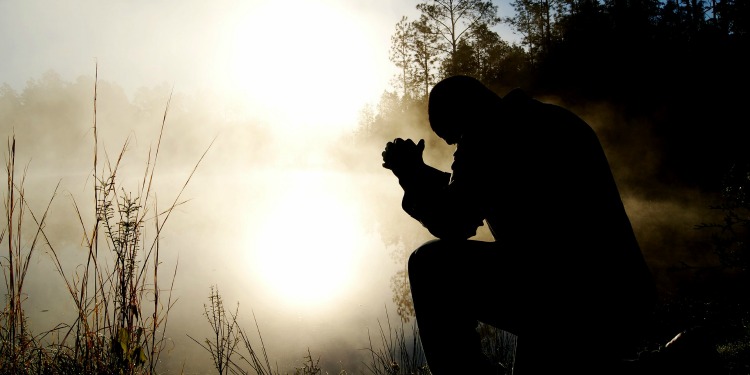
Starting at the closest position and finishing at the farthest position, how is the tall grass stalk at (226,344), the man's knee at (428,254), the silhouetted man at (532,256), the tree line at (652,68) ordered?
1. the silhouetted man at (532,256)
2. the man's knee at (428,254)
3. the tall grass stalk at (226,344)
4. the tree line at (652,68)

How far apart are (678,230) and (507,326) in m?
12.3

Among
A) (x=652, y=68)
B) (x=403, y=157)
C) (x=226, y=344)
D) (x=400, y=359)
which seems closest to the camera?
(x=403, y=157)

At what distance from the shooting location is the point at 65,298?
9.61 m

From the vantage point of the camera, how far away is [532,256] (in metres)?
1.09

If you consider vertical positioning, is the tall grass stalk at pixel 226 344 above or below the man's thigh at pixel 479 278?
below

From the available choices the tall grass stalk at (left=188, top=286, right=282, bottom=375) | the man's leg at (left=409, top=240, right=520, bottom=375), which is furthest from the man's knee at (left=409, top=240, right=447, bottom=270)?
the tall grass stalk at (left=188, top=286, right=282, bottom=375)

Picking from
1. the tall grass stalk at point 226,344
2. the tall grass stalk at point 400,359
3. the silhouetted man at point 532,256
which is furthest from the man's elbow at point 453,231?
the tall grass stalk at point 400,359

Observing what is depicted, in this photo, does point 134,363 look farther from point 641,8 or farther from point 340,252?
point 641,8

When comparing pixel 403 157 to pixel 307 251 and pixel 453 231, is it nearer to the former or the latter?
pixel 453 231

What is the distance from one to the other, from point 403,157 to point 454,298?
1.66 feet

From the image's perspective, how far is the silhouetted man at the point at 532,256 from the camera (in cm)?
109

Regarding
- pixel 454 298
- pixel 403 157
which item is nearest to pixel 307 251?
pixel 403 157

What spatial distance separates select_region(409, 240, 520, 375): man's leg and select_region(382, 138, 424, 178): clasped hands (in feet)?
0.91

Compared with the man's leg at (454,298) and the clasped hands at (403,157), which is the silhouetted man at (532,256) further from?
the clasped hands at (403,157)
